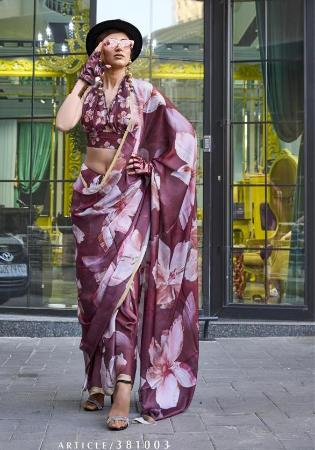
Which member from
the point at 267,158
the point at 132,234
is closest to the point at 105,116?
the point at 132,234

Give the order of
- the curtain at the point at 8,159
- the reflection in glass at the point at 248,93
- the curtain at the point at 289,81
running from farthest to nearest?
the curtain at the point at 8,159 → the reflection in glass at the point at 248,93 → the curtain at the point at 289,81

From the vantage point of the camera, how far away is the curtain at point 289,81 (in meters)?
6.74

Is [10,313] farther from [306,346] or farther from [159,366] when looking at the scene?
[159,366]

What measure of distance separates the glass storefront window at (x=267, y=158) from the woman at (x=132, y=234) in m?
3.14

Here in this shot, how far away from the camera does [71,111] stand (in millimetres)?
3625

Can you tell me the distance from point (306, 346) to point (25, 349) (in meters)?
2.51

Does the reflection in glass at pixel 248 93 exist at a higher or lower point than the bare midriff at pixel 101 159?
higher

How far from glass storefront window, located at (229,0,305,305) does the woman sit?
314 cm

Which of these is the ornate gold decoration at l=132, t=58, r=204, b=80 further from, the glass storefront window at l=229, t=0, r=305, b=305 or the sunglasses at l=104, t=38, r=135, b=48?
the sunglasses at l=104, t=38, r=135, b=48

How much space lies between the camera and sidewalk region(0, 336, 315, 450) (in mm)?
3178

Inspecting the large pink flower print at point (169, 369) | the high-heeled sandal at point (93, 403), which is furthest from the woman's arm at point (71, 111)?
the high-heeled sandal at point (93, 403)

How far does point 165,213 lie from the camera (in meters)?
3.64

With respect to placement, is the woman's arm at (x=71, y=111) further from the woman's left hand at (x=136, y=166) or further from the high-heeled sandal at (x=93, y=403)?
the high-heeled sandal at (x=93, y=403)

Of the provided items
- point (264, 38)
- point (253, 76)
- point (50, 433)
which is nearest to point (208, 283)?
point (253, 76)
